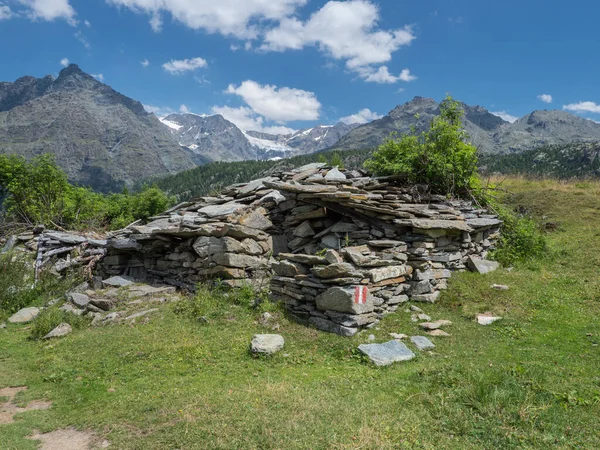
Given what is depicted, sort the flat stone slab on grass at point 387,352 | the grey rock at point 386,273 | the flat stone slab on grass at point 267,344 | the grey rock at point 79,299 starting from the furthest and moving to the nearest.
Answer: the grey rock at point 79,299 < the grey rock at point 386,273 < the flat stone slab on grass at point 267,344 < the flat stone slab on grass at point 387,352

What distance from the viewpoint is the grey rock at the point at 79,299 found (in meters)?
11.7

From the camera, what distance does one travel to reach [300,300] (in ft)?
32.7

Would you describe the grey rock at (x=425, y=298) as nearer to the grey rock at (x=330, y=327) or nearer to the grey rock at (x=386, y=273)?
the grey rock at (x=386, y=273)

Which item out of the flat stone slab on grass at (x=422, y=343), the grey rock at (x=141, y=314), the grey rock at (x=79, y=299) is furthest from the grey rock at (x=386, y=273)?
the grey rock at (x=79, y=299)

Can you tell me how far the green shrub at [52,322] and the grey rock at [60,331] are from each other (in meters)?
0.19

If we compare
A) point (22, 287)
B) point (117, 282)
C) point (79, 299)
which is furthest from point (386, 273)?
point (22, 287)

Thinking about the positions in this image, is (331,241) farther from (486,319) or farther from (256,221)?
(486,319)

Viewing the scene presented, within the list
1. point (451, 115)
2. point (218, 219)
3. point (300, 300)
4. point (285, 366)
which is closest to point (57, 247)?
point (218, 219)

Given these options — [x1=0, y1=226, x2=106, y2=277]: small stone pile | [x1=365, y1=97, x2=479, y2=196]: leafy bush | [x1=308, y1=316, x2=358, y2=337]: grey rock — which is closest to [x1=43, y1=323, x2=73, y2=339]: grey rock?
[x1=0, y1=226, x2=106, y2=277]: small stone pile

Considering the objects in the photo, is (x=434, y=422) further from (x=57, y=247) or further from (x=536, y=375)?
(x=57, y=247)

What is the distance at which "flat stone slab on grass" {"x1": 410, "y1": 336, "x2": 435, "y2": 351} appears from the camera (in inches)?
308

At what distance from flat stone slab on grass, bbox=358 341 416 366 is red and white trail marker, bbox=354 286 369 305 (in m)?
1.23

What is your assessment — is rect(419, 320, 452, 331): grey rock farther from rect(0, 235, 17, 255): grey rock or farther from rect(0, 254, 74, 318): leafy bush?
rect(0, 235, 17, 255): grey rock

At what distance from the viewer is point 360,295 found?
8.78 m
